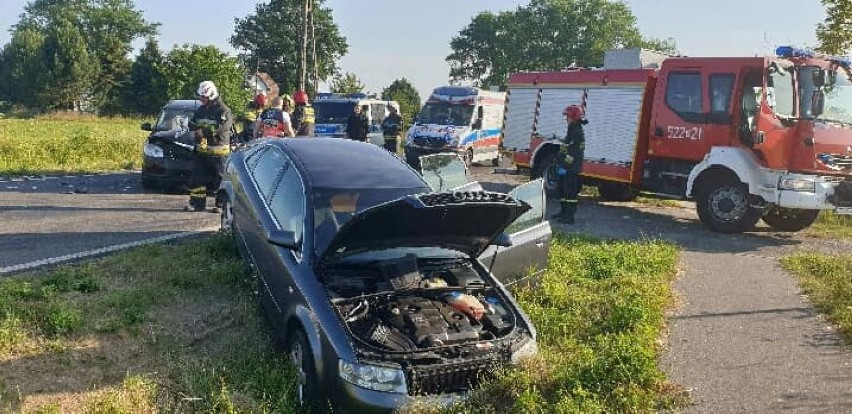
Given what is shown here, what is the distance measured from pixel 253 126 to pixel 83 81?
56113 mm

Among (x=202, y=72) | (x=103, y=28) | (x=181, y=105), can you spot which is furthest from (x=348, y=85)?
(x=103, y=28)

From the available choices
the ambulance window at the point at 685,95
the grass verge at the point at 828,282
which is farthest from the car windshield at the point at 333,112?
the grass verge at the point at 828,282

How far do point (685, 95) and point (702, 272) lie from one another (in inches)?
162

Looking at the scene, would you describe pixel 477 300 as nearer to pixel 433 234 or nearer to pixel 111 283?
pixel 433 234

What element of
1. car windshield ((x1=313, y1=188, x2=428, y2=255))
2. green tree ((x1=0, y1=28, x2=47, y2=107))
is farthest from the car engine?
green tree ((x1=0, y1=28, x2=47, y2=107))

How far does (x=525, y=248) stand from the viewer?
21.5ft

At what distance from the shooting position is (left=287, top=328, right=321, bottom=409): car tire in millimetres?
4430

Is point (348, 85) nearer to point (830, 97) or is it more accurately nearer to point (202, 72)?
point (202, 72)

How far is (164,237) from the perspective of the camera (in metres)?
8.68

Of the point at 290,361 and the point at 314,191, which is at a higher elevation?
the point at 314,191

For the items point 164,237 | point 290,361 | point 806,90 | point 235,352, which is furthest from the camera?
point 806,90

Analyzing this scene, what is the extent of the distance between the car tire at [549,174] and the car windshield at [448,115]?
5.04m

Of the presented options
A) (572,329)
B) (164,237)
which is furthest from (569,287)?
(164,237)

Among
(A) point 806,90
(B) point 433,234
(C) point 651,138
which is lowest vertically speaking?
(B) point 433,234
